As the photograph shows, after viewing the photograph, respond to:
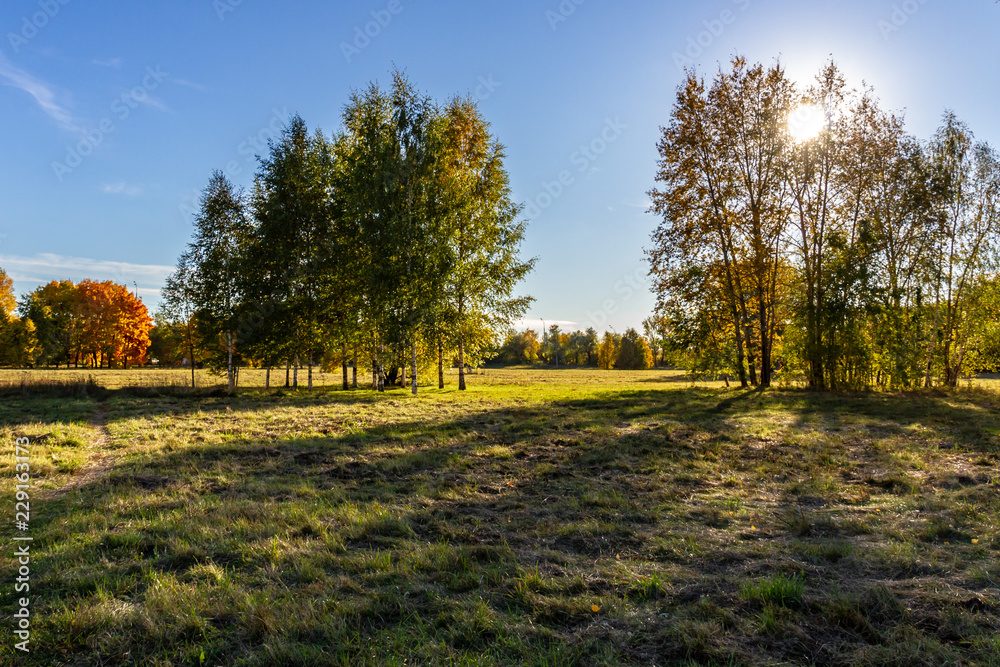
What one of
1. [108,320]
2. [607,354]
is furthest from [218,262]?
[607,354]

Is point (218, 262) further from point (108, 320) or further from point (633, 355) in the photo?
point (633, 355)

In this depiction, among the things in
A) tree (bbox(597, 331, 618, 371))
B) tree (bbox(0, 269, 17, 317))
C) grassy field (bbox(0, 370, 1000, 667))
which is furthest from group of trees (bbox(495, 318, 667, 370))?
grassy field (bbox(0, 370, 1000, 667))

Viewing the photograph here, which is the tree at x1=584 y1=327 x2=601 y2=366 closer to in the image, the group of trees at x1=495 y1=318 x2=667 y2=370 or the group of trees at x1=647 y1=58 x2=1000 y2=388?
the group of trees at x1=495 y1=318 x2=667 y2=370

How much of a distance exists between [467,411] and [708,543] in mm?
13647

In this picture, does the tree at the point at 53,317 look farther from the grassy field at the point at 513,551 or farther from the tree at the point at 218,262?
the grassy field at the point at 513,551

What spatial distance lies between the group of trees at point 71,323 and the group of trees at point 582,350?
168 feet

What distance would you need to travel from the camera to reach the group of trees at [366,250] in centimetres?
2523

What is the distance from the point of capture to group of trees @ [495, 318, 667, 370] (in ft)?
336

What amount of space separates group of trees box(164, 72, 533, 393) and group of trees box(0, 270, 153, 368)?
4004 centimetres

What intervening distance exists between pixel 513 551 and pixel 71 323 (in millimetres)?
76064

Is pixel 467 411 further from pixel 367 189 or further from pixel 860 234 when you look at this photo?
pixel 860 234

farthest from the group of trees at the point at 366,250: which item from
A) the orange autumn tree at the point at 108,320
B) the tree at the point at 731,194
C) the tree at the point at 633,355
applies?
the tree at the point at 633,355

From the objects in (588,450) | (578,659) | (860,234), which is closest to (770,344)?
(860,234)

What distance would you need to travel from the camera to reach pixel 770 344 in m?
27.3
